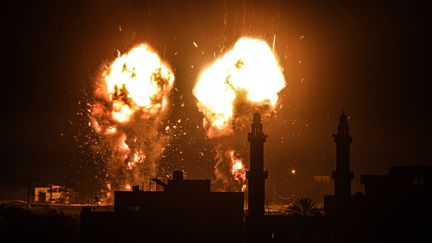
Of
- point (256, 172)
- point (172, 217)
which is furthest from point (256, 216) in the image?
point (172, 217)

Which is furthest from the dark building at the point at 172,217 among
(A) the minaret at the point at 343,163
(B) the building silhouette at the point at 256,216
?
(A) the minaret at the point at 343,163

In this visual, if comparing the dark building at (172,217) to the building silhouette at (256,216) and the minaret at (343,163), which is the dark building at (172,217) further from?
the minaret at (343,163)

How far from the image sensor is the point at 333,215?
229 feet

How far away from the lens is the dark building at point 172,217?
65.1 m

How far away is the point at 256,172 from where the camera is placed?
70.1m

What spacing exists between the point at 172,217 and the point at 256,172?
9263 mm

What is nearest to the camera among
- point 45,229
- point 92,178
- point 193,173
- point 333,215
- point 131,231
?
point 131,231

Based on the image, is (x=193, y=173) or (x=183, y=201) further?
(x=193, y=173)

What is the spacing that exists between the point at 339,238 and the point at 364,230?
7.94 feet

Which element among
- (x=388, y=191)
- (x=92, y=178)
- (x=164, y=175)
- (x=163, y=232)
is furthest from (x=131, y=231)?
(x=92, y=178)

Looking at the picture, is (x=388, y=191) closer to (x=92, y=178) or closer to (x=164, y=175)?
(x=164, y=175)

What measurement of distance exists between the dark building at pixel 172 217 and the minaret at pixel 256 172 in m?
2.29

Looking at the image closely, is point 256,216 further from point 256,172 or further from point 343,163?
point 343,163

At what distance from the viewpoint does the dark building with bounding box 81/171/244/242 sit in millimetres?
65125
